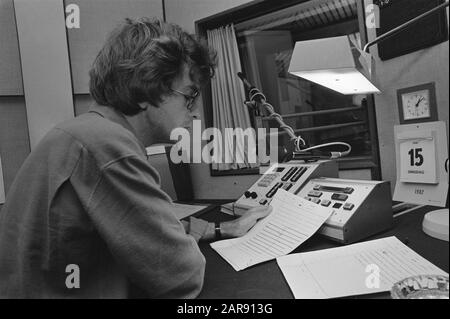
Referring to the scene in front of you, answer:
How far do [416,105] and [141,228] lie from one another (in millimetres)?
1075

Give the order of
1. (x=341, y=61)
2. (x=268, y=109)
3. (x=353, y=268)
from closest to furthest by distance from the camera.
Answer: (x=353, y=268), (x=341, y=61), (x=268, y=109)

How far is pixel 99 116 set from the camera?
2.38ft

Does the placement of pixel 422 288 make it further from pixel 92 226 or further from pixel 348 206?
pixel 92 226

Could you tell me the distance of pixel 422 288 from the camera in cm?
58

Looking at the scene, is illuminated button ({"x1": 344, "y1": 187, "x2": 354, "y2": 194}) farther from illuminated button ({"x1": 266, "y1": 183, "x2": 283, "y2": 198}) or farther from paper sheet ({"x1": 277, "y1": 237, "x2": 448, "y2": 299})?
illuminated button ({"x1": 266, "y1": 183, "x2": 283, "y2": 198})

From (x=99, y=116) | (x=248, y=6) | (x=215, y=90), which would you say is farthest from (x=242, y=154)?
(x=99, y=116)

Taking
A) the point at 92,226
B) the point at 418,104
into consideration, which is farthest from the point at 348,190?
the point at 92,226

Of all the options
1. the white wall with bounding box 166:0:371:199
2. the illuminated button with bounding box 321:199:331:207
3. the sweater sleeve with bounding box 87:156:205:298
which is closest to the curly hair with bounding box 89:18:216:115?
the sweater sleeve with bounding box 87:156:205:298

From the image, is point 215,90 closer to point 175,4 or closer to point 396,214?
point 175,4

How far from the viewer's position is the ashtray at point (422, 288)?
57 centimetres

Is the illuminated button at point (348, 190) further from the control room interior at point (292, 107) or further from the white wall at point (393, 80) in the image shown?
the white wall at point (393, 80)

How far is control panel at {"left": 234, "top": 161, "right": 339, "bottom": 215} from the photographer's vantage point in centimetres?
116

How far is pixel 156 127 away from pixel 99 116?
163 mm

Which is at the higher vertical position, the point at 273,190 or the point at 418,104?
the point at 418,104
